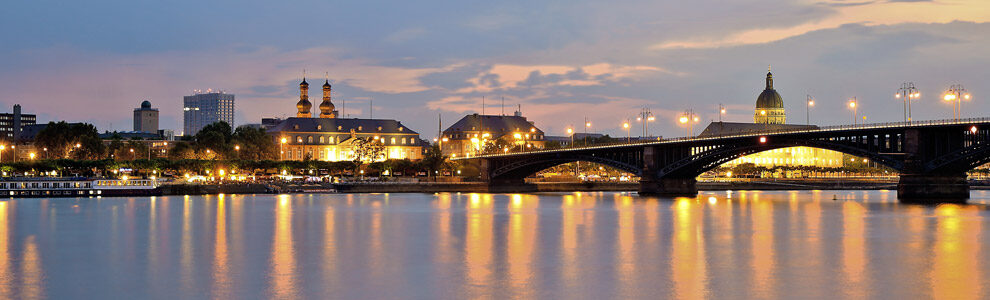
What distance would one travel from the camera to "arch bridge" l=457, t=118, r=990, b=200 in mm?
96188

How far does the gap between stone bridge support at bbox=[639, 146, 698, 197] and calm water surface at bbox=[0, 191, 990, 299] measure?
127 ft

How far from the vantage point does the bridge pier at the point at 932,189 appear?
3930 inches

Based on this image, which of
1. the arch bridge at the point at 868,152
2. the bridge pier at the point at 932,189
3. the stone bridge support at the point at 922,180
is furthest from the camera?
the bridge pier at the point at 932,189

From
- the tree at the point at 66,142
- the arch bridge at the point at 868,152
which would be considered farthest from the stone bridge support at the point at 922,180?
the tree at the point at 66,142

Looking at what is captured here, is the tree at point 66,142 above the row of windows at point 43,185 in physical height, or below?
above

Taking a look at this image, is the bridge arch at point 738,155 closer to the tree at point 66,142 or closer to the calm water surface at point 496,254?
the calm water surface at point 496,254

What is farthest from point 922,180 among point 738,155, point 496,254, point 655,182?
point 496,254

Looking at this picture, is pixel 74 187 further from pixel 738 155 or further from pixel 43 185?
pixel 738 155

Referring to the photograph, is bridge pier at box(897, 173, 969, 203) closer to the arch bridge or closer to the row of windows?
the arch bridge

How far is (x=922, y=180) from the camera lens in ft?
327

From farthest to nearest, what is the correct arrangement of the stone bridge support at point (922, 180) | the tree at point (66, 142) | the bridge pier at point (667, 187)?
the tree at point (66, 142)
the bridge pier at point (667, 187)
the stone bridge support at point (922, 180)

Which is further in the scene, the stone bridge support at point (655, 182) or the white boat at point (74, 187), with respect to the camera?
the stone bridge support at point (655, 182)

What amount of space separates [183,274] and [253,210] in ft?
176

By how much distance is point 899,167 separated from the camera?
10075 cm
